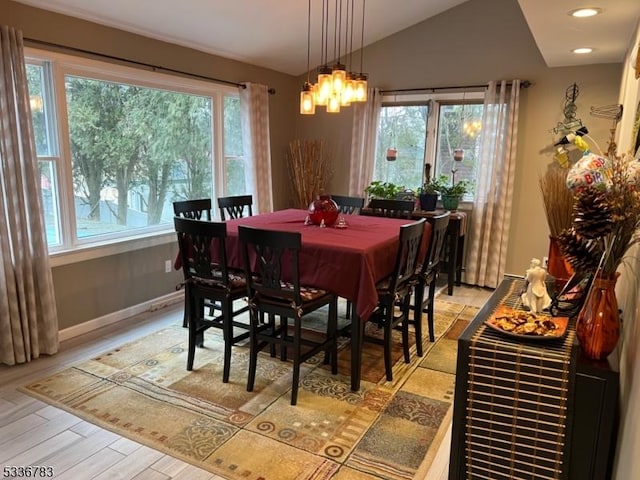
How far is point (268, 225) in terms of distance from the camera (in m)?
3.34

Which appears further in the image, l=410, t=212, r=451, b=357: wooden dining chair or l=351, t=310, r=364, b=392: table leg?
l=410, t=212, r=451, b=357: wooden dining chair

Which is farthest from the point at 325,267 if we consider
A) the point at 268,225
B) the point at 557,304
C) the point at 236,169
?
the point at 236,169

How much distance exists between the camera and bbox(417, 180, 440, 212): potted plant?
4.76m

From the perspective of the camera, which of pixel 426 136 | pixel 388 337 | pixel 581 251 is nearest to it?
pixel 581 251

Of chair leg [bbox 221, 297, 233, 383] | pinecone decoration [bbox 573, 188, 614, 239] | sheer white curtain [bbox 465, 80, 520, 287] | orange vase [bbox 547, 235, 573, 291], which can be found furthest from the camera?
sheer white curtain [bbox 465, 80, 520, 287]

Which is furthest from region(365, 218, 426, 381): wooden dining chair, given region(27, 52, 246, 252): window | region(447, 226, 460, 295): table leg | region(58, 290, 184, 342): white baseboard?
region(27, 52, 246, 252): window

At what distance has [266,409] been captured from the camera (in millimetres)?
2535

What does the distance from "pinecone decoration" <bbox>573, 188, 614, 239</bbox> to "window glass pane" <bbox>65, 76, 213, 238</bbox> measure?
340cm

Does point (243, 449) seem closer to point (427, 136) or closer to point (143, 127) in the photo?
point (143, 127)

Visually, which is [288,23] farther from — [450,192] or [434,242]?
[434,242]

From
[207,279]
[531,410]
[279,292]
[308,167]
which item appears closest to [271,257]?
[279,292]

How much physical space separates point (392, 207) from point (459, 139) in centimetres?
149

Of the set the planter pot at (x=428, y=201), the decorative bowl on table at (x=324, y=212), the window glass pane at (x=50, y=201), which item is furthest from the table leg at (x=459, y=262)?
the window glass pane at (x=50, y=201)

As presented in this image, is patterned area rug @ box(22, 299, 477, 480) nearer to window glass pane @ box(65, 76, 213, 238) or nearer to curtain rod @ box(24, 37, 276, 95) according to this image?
window glass pane @ box(65, 76, 213, 238)
